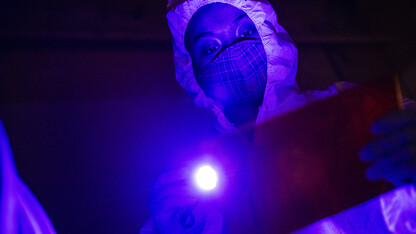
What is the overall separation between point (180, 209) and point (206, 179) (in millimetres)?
142

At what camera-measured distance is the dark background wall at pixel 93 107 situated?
1.19 meters

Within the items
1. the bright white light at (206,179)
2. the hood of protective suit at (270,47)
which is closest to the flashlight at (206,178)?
the bright white light at (206,179)

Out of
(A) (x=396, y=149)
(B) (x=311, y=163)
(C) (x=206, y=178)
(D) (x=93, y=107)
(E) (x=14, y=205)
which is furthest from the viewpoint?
(D) (x=93, y=107)

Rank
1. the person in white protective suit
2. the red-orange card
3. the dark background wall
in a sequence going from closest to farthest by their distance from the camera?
the red-orange card < the person in white protective suit < the dark background wall

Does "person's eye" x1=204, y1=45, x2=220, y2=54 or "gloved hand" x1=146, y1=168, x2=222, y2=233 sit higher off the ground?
"person's eye" x1=204, y1=45, x2=220, y2=54

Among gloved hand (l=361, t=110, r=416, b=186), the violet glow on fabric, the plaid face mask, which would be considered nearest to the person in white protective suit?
the plaid face mask

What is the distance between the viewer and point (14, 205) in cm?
46

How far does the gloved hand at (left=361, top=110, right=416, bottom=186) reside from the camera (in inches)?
23.7

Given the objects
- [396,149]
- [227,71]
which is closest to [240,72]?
[227,71]

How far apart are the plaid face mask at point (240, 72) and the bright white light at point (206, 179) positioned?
0.97 ft

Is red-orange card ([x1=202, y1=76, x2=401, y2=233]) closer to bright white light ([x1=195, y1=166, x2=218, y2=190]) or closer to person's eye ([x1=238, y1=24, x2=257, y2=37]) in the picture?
bright white light ([x1=195, y1=166, x2=218, y2=190])

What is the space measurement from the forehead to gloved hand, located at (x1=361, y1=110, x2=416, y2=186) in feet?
1.99

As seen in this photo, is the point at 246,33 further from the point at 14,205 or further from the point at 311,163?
the point at 14,205

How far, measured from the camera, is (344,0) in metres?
1.64
